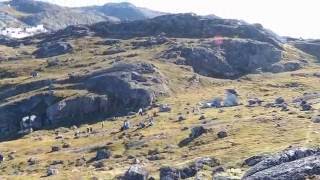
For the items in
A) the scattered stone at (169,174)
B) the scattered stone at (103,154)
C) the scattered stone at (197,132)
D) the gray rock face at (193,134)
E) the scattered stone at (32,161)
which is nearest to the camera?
the scattered stone at (169,174)

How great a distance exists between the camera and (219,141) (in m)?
146

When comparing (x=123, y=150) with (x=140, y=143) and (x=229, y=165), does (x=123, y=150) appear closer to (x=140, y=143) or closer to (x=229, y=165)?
(x=140, y=143)

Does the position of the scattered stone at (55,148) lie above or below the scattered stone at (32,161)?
below

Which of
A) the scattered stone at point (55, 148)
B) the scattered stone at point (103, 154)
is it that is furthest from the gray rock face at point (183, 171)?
the scattered stone at point (55, 148)

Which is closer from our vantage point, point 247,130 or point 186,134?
point 247,130

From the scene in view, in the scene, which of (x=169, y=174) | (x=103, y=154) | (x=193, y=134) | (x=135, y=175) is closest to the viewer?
(x=169, y=174)

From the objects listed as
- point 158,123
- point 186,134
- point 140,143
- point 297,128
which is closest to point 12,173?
point 140,143

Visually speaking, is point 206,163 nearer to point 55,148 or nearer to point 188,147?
point 188,147

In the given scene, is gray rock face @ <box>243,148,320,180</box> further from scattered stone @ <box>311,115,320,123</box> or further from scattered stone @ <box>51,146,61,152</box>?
scattered stone @ <box>51,146,61,152</box>

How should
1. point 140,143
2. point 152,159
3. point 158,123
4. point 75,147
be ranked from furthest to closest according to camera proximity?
point 158,123, point 75,147, point 140,143, point 152,159

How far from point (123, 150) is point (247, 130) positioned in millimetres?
33473

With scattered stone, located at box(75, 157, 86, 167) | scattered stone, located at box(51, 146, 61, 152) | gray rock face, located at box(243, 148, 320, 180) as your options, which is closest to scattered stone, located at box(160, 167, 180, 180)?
gray rock face, located at box(243, 148, 320, 180)

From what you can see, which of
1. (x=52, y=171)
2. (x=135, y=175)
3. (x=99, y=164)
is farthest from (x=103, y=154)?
(x=135, y=175)

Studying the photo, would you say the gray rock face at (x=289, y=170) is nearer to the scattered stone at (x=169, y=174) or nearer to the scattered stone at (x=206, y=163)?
the scattered stone at (x=169, y=174)
